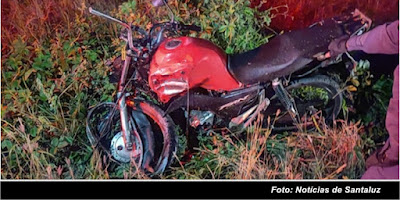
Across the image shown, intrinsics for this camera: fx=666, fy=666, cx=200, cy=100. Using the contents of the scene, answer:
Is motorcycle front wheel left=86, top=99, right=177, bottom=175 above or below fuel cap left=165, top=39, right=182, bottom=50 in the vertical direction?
below

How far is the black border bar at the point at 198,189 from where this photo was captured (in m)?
2.73

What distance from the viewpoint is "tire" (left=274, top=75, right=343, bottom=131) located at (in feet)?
8.74

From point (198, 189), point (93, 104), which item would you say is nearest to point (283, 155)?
point (198, 189)

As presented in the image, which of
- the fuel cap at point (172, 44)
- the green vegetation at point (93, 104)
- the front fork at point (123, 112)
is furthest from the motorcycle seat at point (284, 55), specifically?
the front fork at point (123, 112)

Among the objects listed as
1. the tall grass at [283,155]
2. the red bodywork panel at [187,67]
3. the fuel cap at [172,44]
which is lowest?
the tall grass at [283,155]

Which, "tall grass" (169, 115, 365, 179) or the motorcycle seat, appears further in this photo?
"tall grass" (169, 115, 365, 179)

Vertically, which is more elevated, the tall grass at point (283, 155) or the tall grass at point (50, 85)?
the tall grass at point (50, 85)

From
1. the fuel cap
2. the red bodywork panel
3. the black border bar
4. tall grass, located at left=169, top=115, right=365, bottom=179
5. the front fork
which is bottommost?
the black border bar

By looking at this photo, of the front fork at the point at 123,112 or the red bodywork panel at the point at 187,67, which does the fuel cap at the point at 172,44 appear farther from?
the front fork at the point at 123,112

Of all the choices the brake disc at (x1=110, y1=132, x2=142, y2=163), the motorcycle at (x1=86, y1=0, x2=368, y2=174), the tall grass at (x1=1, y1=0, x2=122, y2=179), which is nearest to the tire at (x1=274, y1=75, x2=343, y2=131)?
the motorcycle at (x1=86, y1=0, x2=368, y2=174)

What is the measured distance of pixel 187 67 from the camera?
Answer: 103 inches

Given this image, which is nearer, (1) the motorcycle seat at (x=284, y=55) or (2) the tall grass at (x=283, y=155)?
(1) the motorcycle seat at (x=284, y=55)

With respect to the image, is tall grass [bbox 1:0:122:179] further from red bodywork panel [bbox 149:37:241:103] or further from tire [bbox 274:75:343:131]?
tire [bbox 274:75:343:131]

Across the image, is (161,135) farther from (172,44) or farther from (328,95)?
(328,95)
